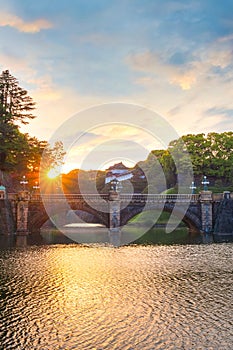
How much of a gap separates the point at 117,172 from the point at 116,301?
11882 cm

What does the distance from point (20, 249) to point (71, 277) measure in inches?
528

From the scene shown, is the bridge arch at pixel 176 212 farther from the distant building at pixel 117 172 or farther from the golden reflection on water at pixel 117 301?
the distant building at pixel 117 172

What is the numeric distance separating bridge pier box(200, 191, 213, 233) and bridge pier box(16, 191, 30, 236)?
26274mm

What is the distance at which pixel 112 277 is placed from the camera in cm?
2555

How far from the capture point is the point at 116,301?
20.0 m

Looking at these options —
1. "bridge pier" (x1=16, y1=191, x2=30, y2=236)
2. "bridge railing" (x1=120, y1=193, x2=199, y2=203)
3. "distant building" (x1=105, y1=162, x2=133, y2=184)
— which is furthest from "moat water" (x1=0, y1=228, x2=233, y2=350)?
"distant building" (x1=105, y1=162, x2=133, y2=184)

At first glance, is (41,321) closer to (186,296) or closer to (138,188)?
(186,296)

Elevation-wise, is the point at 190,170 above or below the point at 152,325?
above

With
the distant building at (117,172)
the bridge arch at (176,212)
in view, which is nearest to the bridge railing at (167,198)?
the bridge arch at (176,212)

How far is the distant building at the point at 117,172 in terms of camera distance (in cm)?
12757

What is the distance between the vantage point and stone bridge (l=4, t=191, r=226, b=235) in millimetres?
52812

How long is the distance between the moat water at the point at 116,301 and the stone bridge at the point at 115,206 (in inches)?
709

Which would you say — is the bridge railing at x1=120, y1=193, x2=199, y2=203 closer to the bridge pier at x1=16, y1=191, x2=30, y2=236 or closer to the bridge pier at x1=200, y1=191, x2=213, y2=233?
the bridge pier at x1=200, y1=191, x2=213, y2=233

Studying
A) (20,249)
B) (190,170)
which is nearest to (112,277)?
(20,249)
